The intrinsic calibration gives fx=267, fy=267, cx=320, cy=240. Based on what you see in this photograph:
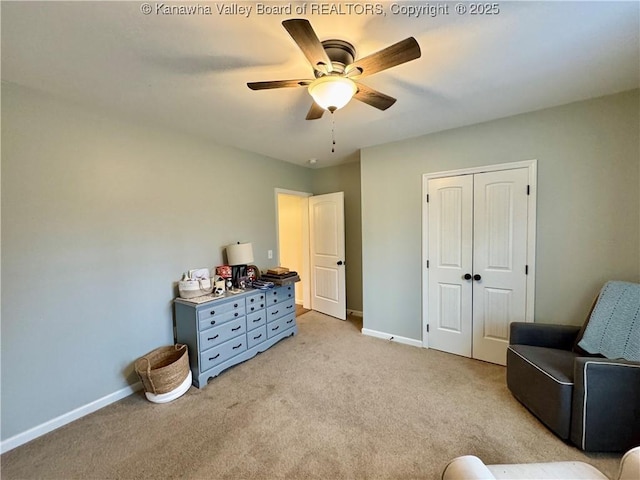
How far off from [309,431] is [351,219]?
3.10 meters

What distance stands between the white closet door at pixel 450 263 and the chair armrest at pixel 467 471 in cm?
217

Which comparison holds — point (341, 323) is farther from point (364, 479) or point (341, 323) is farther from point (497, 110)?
point (497, 110)

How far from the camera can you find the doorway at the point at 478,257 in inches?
103

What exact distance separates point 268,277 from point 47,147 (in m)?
2.30

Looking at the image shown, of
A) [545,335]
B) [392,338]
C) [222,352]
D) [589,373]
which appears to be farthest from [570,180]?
[222,352]

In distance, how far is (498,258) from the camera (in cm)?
272

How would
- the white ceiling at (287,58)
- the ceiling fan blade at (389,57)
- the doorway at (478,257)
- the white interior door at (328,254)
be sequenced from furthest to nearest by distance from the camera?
the white interior door at (328,254), the doorway at (478,257), the white ceiling at (287,58), the ceiling fan blade at (389,57)

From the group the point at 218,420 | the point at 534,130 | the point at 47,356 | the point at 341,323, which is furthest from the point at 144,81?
the point at 341,323

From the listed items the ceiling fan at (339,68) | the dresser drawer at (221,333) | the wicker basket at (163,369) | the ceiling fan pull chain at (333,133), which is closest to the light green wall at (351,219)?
the ceiling fan pull chain at (333,133)

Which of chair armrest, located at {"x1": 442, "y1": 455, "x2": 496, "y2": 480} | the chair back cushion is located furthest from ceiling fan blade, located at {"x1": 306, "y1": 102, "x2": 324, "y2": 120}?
the chair back cushion

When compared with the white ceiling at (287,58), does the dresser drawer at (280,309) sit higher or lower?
lower

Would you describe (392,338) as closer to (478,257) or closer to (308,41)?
(478,257)

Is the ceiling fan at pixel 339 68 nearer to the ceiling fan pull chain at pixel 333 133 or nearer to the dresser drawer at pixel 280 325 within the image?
the ceiling fan pull chain at pixel 333 133

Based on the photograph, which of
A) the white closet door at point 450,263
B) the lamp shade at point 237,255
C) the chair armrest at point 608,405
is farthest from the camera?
the lamp shade at point 237,255
